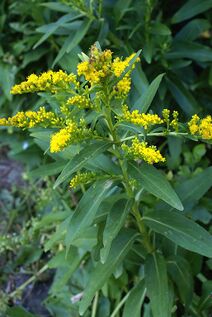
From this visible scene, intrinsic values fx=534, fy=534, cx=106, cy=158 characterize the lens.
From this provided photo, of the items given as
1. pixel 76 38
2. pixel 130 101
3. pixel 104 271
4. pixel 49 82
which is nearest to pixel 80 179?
pixel 49 82

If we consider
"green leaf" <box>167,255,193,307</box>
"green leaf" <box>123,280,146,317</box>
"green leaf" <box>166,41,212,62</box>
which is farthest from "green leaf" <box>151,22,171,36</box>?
"green leaf" <box>123,280,146,317</box>

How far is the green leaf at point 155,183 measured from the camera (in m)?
1.61

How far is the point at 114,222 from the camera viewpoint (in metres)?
1.72

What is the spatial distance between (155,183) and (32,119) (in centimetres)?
42

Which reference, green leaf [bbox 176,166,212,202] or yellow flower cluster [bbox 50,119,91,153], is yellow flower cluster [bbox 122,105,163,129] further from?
green leaf [bbox 176,166,212,202]

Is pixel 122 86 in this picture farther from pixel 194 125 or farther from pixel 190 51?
pixel 190 51

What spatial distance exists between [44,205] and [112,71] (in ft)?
5.70

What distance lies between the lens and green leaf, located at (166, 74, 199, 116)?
113 inches

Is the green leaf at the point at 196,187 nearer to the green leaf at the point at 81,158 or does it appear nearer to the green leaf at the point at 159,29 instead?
the green leaf at the point at 81,158

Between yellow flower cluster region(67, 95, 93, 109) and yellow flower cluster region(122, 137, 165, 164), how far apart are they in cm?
18

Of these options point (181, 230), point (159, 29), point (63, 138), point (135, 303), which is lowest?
point (135, 303)

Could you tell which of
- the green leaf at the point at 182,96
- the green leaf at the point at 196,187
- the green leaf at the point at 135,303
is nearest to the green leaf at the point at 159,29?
the green leaf at the point at 182,96

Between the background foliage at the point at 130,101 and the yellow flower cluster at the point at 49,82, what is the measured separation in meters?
0.38

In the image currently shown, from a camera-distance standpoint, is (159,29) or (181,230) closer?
(181,230)
